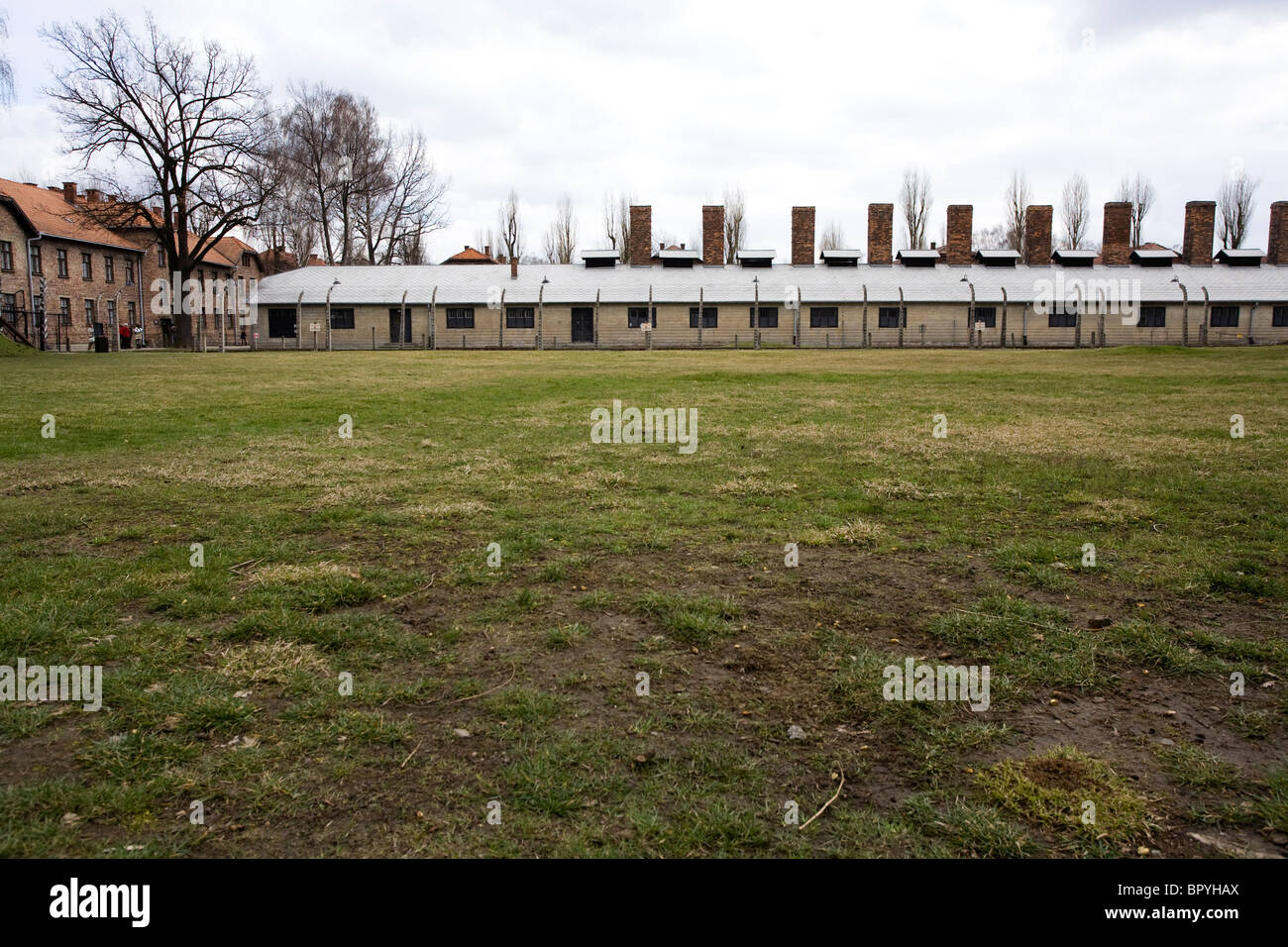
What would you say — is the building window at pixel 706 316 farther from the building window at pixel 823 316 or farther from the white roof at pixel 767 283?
the building window at pixel 823 316

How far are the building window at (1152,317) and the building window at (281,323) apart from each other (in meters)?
52.7

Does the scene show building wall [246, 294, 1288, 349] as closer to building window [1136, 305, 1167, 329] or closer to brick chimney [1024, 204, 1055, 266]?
building window [1136, 305, 1167, 329]

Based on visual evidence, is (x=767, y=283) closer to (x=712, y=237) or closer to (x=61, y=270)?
(x=712, y=237)

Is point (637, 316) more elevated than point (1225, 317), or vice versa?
point (637, 316)

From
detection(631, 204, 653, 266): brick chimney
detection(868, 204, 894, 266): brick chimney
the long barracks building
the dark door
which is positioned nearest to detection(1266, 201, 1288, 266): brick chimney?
the long barracks building

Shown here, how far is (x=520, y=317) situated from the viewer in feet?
173

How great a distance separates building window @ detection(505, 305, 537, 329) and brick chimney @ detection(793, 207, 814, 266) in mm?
19510

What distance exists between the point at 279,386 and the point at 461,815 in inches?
778

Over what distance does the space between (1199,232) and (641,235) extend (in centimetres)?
Result: 3998

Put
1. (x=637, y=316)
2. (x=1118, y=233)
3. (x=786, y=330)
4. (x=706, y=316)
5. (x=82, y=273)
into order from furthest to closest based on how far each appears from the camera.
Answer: (x=1118, y=233) < (x=82, y=273) < (x=637, y=316) < (x=706, y=316) < (x=786, y=330)

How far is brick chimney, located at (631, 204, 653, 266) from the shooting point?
58750mm

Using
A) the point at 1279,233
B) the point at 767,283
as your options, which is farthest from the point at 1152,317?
the point at 767,283

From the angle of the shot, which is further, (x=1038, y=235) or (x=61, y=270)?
(x=1038, y=235)
